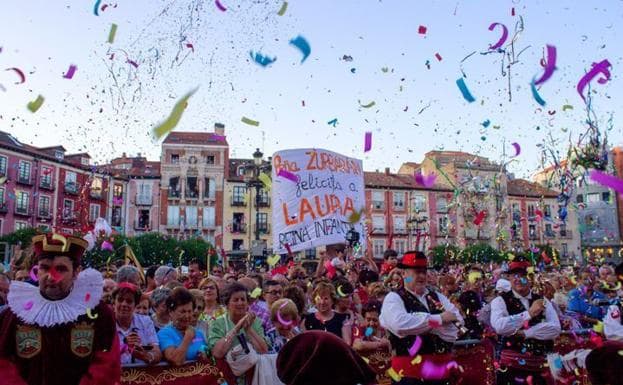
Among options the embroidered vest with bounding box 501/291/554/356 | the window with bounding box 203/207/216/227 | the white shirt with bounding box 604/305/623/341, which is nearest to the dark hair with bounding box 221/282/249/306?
the embroidered vest with bounding box 501/291/554/356

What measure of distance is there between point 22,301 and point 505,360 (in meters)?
4.78

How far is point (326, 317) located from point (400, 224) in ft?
172

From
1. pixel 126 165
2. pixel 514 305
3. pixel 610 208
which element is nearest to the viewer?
pixel 514 305

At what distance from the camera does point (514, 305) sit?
20.2ft

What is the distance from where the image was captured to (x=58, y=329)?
377 centimetres

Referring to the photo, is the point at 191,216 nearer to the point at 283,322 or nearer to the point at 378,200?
the point at 378,200

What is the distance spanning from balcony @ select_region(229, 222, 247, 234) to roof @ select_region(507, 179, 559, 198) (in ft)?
91.6

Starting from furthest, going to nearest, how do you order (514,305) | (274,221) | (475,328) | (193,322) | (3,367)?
(274,221), (475,328), (514,305), (193,322), (3,367)

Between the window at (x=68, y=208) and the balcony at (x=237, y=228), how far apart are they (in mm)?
13730

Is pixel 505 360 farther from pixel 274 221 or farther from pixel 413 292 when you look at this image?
pixel 274 221

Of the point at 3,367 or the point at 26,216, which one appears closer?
the point at 3,367

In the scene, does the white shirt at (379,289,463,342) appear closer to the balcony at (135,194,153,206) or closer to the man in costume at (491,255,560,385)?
the man in costume at (491,255,560,385)

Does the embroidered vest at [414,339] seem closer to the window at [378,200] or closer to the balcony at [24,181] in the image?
the balcony at [24,181]

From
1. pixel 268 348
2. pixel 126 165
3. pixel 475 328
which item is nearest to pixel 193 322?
pixel 268 348
